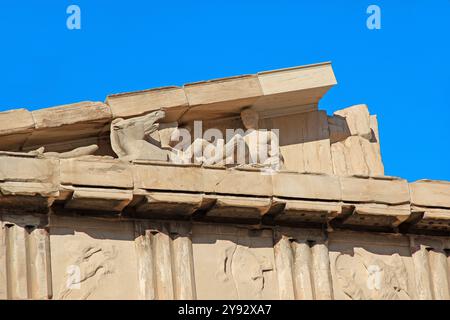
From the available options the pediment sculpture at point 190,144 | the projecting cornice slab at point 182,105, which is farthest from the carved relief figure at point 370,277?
the projecting cornice slab at point 182,105

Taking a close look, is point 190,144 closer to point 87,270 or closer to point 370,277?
point 87,270

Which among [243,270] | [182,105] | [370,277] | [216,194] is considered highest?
[182,105]

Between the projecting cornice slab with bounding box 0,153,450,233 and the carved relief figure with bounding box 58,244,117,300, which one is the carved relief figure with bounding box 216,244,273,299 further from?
the carved relief figure with bounding box 58,244,117,300

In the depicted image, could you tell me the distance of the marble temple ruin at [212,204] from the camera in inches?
789

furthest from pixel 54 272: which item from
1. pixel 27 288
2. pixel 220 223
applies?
pixel 220 223

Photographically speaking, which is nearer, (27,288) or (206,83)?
(27,288)

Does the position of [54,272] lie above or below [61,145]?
below

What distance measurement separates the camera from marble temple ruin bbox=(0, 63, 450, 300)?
65.8 feet

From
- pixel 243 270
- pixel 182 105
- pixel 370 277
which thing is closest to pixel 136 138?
pixel 182 105

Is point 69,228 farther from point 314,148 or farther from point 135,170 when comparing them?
point 314,148

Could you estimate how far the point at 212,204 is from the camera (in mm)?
20625

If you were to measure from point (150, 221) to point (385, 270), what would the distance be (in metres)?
3.02

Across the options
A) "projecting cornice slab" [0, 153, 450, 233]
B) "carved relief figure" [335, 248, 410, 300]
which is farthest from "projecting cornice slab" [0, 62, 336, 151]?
"carved relief figure" [335, 248, 410, 300]

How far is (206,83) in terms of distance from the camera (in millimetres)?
21188
